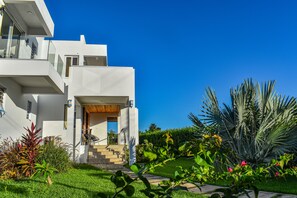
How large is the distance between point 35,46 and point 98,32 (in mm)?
15052

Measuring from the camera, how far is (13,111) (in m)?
11.9

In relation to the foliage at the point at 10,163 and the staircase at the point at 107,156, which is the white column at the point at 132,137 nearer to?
the staircase at the point at 107,156

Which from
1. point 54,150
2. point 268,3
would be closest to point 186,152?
point 54,150

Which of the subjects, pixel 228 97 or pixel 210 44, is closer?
pixel 228 97

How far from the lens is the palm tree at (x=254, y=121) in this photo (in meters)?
8.41

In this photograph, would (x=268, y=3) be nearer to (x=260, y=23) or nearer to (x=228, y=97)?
(x=260, y=23)

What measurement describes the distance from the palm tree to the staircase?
6.46 m

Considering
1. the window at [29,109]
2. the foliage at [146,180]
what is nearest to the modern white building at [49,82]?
the window at [29,109]

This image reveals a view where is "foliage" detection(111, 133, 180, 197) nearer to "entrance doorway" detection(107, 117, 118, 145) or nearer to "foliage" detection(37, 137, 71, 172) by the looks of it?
"foliage" detection(37, 137, 71, 172)

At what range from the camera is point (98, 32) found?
95.1 feet

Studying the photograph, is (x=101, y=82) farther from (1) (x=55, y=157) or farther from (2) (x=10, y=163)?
(2) (x=10, y=163)

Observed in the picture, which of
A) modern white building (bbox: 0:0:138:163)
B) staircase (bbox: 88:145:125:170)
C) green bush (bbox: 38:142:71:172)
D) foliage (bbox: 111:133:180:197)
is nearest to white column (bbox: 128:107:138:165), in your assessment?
modern white building (bbox: 0:0:138:163)

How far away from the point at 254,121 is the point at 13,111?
32.8 ft

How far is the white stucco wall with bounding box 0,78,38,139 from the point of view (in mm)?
11023
